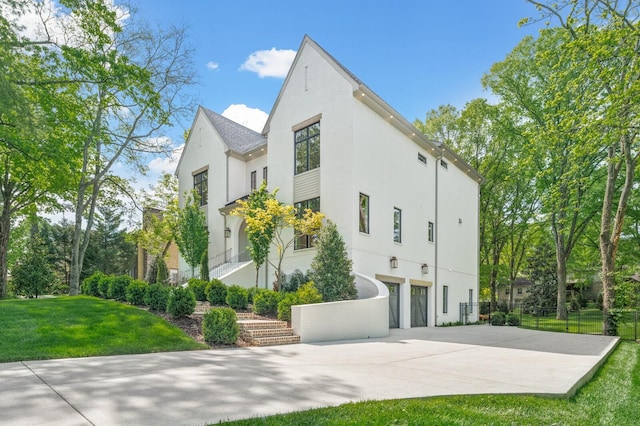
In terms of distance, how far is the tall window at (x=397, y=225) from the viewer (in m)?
18.0

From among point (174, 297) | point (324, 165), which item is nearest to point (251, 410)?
point (174, 297)

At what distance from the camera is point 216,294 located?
13531mm

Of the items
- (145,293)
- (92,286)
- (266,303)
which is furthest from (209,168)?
(266,303)

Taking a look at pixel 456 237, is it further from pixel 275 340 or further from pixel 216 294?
pixel 275 340

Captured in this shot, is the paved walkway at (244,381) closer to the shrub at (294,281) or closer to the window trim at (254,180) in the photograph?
the shrub at (294,281)

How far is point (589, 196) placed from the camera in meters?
23.4

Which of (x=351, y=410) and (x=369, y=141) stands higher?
(x=369, y=141)

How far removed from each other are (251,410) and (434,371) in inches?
147

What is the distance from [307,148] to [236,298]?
24.3ft

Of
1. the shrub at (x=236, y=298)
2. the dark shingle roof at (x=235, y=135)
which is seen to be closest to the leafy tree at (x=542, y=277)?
the dark shingle roof at (x=235, y=135)

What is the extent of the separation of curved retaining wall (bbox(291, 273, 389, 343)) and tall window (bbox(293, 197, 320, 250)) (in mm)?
4024

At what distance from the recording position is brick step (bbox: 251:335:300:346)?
991 centimetres

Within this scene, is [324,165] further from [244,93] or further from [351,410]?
[351,410]

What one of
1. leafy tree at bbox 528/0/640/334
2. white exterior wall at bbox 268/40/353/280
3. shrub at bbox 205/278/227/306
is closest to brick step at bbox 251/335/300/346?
shrub at bbox 205/278/227/306
